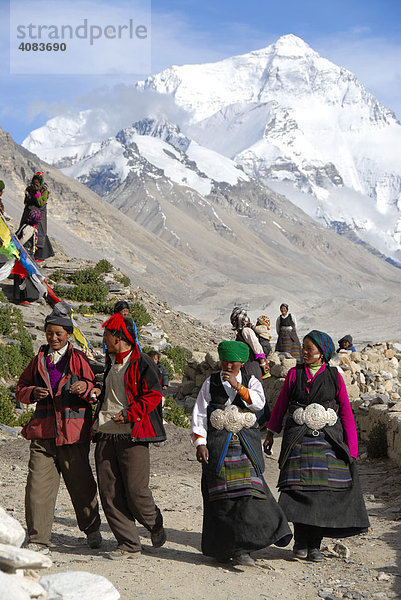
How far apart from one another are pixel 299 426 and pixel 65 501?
8.66ft

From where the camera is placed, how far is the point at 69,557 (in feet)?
16.0

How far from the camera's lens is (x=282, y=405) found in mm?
5500

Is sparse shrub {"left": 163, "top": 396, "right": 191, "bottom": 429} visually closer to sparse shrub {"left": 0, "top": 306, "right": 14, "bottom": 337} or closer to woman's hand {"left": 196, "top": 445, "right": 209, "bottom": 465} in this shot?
sparse shrub {"left": 0, "top": 306, "right": 14, "bottom": 337}

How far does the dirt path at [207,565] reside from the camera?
14.9 ft

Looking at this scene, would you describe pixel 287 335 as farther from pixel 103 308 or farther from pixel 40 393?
pixel 40 393

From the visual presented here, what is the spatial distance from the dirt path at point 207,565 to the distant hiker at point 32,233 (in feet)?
22.1

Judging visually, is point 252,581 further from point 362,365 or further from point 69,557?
point 362,365

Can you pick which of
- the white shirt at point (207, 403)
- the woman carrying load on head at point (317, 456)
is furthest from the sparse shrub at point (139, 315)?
the white shirt at point (207, 403)

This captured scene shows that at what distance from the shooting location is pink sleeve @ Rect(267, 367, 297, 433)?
5453 mm

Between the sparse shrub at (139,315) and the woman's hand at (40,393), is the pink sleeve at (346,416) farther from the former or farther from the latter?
the sparse shrub at (139,315)

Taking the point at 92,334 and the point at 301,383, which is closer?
the point at 301,383

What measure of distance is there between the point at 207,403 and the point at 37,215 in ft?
30.0

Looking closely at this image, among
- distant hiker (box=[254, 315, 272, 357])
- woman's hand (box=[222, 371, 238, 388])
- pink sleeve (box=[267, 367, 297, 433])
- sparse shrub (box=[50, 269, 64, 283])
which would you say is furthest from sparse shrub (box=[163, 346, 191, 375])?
woman's hand (box=[222, 371, 238, 388])

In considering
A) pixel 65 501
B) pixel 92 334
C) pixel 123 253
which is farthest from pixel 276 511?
pixel 123 253
